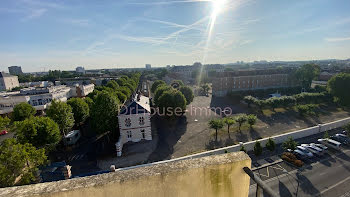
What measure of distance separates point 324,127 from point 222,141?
51.7 ft

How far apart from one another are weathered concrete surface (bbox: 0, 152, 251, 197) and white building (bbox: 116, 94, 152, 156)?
1943cm

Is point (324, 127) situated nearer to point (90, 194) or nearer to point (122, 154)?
point (122, 154)

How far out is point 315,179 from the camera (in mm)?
14414

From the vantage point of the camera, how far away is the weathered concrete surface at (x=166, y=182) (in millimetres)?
2486

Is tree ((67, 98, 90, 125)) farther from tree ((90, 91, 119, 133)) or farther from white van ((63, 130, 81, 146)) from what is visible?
tree ((90, 91, 119, 133))

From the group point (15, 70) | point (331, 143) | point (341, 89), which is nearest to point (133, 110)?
point (331, 143)

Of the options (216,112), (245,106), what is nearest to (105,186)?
(216,112)

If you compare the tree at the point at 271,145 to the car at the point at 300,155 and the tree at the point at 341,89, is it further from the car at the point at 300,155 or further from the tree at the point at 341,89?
the tree at the point at 341,89

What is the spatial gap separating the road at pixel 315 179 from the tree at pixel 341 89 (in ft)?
82.4

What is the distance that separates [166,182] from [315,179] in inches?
735

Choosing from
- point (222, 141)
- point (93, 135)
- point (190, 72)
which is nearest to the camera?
point (222, 141)

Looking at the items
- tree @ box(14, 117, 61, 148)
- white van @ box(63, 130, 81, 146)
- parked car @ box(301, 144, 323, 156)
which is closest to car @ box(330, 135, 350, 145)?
parked car @ box(301, 144, 323, 156)

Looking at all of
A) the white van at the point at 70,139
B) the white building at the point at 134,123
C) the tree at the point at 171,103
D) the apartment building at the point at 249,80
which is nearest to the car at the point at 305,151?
the tree at the point at 171,103

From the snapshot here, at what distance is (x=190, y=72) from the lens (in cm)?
11950
